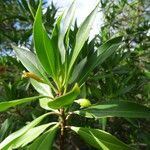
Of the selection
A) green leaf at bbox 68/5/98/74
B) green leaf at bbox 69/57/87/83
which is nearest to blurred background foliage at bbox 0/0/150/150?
green leaf at bbox 69/57/87/83

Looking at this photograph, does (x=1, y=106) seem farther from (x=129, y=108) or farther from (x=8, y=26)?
(x=8, y=26)

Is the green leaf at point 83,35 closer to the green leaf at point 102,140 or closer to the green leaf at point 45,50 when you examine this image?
the green leaf at point 45,50

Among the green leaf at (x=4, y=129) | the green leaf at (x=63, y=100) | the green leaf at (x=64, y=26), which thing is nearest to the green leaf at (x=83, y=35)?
the green leaf at (x=64, y=26)

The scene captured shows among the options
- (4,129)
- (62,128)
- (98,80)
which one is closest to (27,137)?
(62,128)

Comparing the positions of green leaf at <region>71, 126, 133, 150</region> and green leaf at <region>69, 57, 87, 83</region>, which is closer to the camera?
green leaf at <region>71, 126, 133, 150</region>

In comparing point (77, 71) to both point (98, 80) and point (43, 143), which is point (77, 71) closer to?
point (43, 143)

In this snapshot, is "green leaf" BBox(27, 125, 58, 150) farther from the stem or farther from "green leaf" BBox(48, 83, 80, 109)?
"green leaf" BBox(48, 83, 80, 109)

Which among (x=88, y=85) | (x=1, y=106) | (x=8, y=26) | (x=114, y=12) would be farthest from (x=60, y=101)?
(x=114, y=12)
